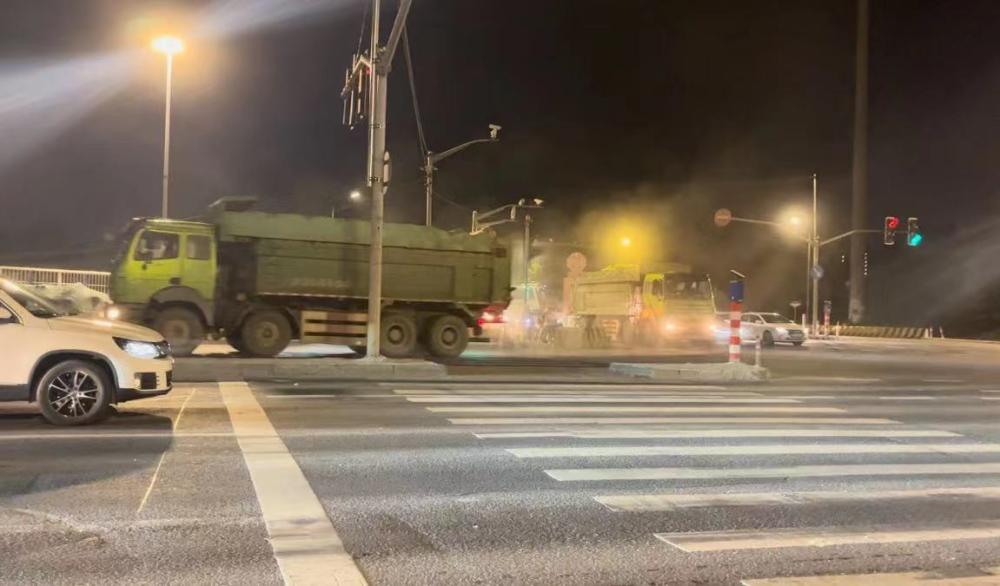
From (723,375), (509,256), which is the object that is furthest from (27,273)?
(723,375)

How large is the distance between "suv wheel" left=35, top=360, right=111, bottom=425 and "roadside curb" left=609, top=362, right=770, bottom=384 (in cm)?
1078

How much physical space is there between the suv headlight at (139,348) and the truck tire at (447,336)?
10.9 metres

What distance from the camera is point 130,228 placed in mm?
16547

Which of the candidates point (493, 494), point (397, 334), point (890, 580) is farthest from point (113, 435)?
point (397, 334)

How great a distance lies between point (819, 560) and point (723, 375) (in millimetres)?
12023

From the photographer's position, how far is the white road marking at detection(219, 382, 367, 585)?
443cm

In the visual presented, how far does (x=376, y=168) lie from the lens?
53.9 feet

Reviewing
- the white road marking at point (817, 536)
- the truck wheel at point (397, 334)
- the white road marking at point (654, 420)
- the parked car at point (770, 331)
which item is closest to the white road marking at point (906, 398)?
the white road marking at point (654, 420)

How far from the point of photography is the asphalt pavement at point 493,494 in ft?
15.2

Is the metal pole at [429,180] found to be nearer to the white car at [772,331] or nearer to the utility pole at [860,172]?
the white car at [772,331]

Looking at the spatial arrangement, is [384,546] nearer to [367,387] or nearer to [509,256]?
[367,387]

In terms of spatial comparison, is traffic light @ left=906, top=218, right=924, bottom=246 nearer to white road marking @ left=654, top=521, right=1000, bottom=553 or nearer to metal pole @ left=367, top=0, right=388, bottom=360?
metal pole @ left=367, top=0, right=388, bottom=360

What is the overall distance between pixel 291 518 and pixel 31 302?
5.13 meters

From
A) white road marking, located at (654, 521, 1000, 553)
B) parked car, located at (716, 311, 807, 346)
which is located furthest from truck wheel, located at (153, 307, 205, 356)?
parked car, located at (716, 311, 807, 346)
